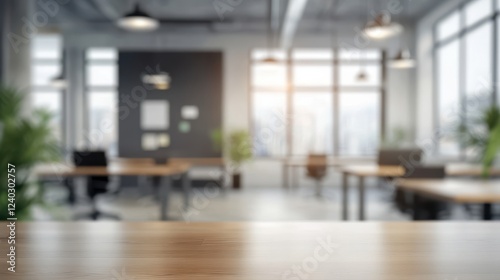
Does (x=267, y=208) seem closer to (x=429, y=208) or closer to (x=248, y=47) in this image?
(x=429, y=208)

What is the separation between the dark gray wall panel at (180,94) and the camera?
34.7 feet

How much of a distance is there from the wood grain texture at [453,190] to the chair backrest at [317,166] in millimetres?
4635

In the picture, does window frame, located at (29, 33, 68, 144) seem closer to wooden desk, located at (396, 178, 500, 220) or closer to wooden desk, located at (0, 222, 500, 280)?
wooden desk, located at (396, 178, 500, 220)

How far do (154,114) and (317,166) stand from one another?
15.0 feet

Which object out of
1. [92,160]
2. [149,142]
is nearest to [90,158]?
[92,160]

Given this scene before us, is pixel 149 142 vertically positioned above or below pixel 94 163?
above

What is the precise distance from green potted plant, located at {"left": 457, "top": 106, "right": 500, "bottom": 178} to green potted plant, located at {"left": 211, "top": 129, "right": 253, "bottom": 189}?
5956 mm

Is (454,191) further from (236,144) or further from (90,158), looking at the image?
(236,144)

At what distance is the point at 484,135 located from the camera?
4121 mm

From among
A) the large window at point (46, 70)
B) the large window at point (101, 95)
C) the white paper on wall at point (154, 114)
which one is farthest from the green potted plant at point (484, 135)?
the large window at point (46, 70)

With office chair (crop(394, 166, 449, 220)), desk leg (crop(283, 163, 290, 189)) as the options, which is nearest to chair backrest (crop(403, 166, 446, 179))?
office chair (crop(394, 166, 449, 220))

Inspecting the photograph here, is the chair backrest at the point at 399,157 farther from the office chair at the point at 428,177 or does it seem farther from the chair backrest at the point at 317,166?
the chair backrest at the point at 317,166

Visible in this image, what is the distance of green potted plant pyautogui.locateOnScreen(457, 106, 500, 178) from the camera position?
351 cm

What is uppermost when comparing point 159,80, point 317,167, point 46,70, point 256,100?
point 46,70
